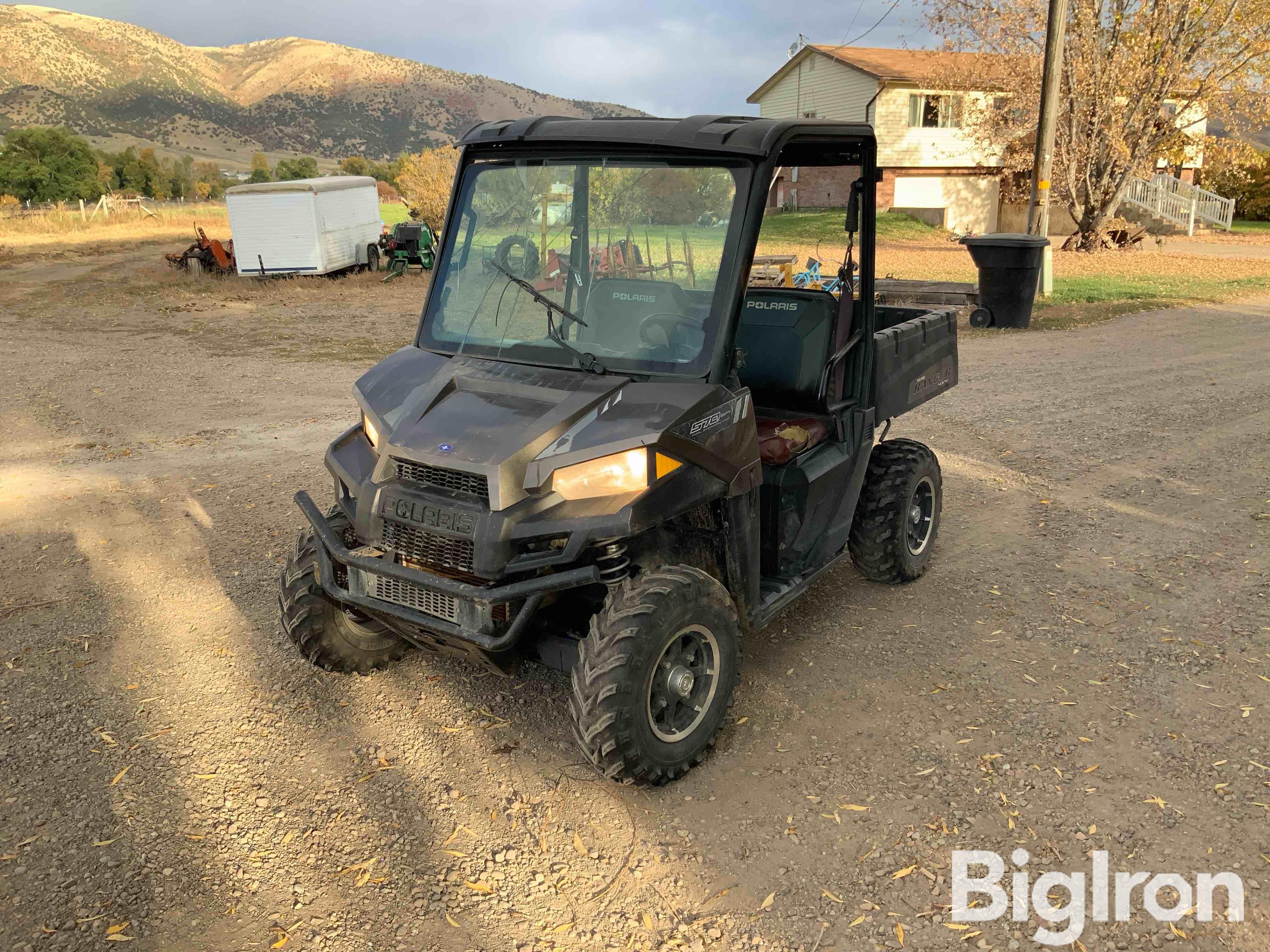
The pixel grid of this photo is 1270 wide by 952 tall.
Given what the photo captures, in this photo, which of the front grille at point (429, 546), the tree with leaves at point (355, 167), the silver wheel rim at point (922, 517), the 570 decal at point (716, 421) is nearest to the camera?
the front grille at point (429, 546)

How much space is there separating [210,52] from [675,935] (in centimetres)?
17853

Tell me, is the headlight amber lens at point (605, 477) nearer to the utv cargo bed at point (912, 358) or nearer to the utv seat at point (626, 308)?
the utv seat at point (626, 308)

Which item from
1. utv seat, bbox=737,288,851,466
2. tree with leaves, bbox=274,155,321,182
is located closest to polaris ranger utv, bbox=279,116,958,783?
utv seat, bbox=737,288,851,466

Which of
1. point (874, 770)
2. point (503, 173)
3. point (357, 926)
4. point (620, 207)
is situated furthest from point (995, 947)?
point (503, 173)

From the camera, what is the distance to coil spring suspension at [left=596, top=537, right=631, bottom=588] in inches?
131

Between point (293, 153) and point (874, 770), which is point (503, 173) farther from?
point (293, 153)

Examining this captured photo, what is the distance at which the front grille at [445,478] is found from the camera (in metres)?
3.23

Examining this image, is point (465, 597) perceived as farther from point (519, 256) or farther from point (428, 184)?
point (428, 184)

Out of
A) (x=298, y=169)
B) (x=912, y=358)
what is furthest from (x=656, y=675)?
(x=298, y=169)

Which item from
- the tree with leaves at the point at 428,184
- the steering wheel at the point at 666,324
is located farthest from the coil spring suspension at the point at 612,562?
the tree with leaves at the point at 428,184

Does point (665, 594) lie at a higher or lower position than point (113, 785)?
higher

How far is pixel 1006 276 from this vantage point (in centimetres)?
1341

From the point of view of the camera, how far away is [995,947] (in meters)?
2.84

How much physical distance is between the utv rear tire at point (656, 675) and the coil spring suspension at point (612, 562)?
0.06 meters
